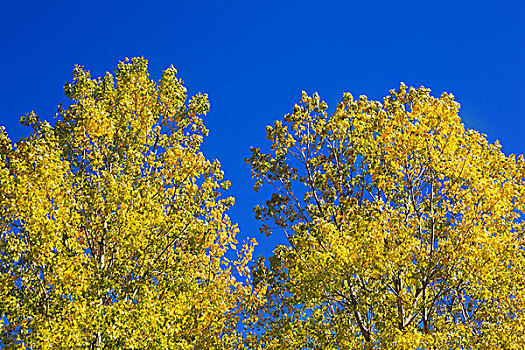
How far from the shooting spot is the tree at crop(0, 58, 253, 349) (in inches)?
561

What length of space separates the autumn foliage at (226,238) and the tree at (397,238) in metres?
0.07

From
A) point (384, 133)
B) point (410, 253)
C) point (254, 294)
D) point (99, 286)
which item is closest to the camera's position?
point (99, 286)

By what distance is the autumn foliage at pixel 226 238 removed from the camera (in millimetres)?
14547

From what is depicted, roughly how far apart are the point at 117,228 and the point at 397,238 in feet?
28.7

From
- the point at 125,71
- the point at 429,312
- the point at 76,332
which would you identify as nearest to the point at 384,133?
the point at 429,312

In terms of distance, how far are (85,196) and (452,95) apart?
44.9 ft

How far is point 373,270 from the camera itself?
16.0 metres

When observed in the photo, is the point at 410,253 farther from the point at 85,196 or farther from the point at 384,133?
the point at 85,196

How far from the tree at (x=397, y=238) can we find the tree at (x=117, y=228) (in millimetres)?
2437

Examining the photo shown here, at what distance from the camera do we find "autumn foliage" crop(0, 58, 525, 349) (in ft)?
47.7

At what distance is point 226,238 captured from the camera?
1792 cm

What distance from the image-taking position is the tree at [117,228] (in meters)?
14.2

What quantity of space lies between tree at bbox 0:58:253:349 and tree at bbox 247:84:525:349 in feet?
8.00

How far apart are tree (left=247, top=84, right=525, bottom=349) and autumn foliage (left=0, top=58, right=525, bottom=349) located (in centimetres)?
7
